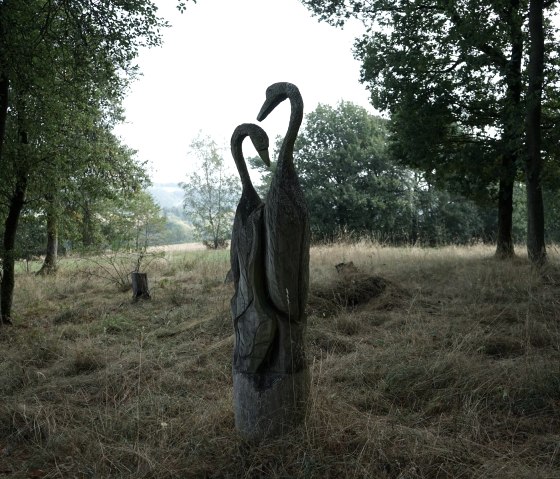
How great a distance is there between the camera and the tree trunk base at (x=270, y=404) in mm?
3117

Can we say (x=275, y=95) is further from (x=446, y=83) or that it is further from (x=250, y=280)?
(x=446, y=83)

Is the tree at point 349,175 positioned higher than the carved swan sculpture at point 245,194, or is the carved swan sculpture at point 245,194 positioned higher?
the tree at point 349,175

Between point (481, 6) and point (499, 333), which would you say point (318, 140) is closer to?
point (481, 6)

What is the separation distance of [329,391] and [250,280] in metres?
1.38

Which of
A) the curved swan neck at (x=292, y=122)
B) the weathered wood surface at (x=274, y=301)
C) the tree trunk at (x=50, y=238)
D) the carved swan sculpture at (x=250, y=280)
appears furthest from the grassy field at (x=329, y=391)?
the tree trunk at (x=50, y=238)

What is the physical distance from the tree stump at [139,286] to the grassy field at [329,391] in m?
1.43

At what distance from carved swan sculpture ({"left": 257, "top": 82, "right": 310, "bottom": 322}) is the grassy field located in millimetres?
896

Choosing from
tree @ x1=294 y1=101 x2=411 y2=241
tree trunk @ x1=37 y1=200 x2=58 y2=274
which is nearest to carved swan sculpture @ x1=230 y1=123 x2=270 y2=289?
tree trunk @ x1=37 y1=200 x2=58 y2=274

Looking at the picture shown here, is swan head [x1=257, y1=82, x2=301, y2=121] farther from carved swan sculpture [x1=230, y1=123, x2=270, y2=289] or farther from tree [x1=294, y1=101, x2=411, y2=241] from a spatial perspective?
tree [x1=294, y1=101, x2=411, y2=241]

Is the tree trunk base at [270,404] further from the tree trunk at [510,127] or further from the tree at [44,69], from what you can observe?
the tree trunk at [510,127]

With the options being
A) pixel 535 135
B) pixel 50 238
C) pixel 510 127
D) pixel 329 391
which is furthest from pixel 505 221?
pixel 50 238

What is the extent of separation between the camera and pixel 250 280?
10.5ft

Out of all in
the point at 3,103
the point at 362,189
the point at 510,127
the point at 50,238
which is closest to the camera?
the point at 3,103

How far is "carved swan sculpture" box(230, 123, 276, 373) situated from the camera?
3.17 metres
